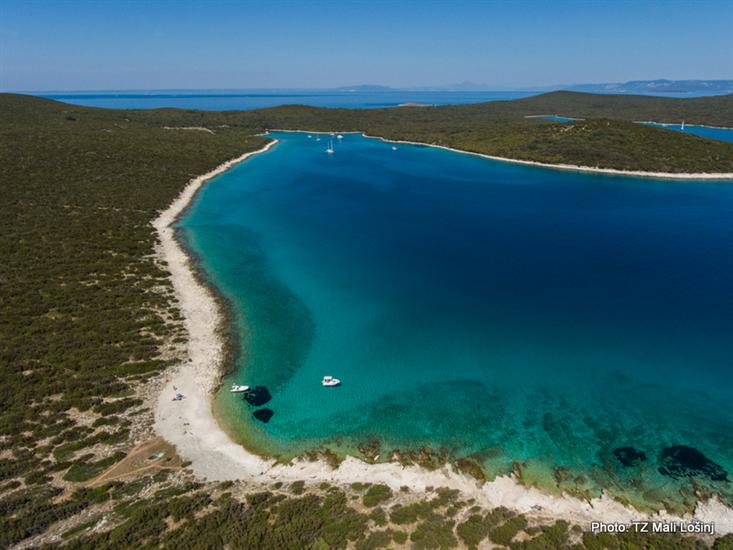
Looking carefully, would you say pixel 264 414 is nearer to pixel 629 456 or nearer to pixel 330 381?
pixel 330 381

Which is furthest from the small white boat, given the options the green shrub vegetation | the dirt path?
the dirt path

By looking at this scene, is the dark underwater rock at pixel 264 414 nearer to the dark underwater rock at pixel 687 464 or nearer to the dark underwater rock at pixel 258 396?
the dark underwater rock at pixel 258 396

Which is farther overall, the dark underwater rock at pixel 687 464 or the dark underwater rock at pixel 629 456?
the dark underwater rock at pixel 629 456

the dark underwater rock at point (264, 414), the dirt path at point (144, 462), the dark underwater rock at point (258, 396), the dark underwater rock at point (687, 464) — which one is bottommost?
the dark underwater rock at point (687, 464)

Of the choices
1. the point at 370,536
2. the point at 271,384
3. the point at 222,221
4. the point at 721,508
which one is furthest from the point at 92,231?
the point at 721,508

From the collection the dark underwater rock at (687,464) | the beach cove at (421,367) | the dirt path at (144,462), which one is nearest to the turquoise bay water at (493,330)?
the beach cove at (421,367)

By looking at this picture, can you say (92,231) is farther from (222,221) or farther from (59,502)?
(59,502)
